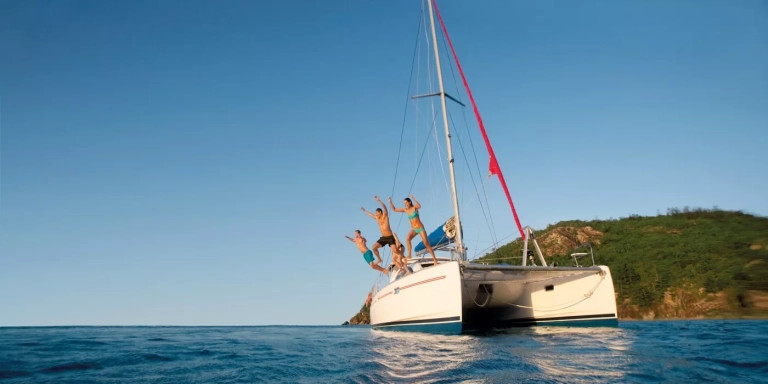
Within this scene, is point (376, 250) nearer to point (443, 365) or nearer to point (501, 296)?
point (501, 296)

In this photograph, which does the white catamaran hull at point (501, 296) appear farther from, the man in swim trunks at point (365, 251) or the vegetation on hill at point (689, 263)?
the vegetation on hill at point (689, 263)

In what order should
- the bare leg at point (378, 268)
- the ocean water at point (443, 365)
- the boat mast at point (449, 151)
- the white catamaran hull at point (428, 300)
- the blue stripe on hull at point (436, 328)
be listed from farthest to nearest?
the bare leg at point (378, 268) < the boat mast at point (449, 151) < the blue stripe on hull at point (436, 328) < the white catamaran hull at point (428, 300) < the ocean water at point (443, 365)

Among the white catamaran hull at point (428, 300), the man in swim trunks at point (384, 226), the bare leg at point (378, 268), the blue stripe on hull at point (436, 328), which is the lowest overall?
the blue stripe on hull at point (436, 328)

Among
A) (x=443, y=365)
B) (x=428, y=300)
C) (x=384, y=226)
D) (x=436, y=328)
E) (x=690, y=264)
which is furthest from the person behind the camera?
(x=690, y=264)

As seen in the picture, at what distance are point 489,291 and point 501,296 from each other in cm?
47

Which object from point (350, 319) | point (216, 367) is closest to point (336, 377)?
point (216, 367)

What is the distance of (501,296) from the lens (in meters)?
12.1

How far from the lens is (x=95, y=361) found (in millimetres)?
5930

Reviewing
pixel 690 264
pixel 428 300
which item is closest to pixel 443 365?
pixel 428 300

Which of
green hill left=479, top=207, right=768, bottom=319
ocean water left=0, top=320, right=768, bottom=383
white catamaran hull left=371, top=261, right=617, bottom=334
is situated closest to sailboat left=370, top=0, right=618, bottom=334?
white catamaran hull left=371, top=261, right=617, bottom=334

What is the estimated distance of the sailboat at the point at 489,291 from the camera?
A: 372 inches

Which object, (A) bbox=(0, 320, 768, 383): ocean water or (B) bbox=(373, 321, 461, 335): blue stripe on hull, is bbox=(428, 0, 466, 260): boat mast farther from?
(A) bbox=(0, 320, 768, 383): ocean water

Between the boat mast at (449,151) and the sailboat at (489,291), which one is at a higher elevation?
the boat mast at (449,151)

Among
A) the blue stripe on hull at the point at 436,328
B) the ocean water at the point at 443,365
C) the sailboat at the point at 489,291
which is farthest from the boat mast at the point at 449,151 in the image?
the ocean water at the point at 443,365
